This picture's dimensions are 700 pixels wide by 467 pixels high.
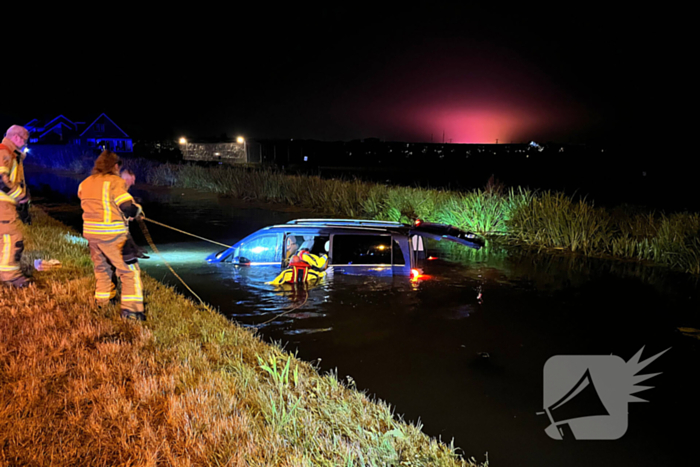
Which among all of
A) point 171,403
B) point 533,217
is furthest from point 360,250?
point 533,217

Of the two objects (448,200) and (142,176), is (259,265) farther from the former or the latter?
(142,176)

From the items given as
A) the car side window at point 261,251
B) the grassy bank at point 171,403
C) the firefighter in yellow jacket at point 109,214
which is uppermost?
the firefighter in yellow jacket at point 109,214

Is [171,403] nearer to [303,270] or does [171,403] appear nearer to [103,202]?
[103,202]

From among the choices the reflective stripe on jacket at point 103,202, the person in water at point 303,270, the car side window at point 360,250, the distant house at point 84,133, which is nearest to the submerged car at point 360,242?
the car side window at point 360,250

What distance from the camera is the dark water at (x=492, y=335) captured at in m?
4.70

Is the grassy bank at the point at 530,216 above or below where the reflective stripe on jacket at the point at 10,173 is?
below

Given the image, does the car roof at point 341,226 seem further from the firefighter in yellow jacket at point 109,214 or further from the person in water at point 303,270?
the firefighter in yellow jacket at point 109,214

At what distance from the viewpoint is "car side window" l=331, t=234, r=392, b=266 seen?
980cm

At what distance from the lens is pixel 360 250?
32.4 ft

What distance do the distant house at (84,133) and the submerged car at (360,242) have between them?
69.4 meters

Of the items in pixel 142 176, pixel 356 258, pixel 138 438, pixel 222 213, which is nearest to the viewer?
pixel 138 438

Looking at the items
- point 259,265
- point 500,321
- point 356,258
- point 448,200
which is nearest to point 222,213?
point 448,200

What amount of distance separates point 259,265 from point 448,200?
8.10 m

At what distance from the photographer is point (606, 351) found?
6633mm
